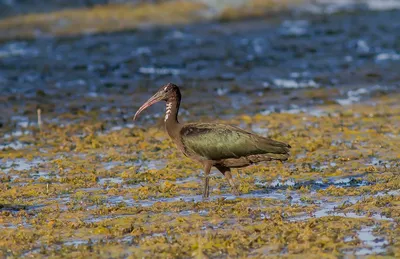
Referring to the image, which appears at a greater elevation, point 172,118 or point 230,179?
point 172,118

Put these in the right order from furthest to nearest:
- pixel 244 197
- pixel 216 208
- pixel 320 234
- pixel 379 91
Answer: pixel 379 91, pixel 244 197, pixel 216 208, pixel 320 234

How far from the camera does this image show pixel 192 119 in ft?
61.3

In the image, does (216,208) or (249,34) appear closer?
(216,208)

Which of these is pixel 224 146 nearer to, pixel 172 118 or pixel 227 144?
pixel 227 144

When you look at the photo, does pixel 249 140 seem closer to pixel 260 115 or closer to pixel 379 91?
pixel 260 115

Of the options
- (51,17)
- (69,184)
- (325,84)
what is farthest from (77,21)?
(69,184)

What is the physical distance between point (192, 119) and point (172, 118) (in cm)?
650

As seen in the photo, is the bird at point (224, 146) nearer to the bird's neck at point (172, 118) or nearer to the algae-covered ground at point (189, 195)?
the bird's neck at point (172, 118)

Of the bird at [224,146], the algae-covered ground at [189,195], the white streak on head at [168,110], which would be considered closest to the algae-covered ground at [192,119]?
the algae-covered ground at [189,195]

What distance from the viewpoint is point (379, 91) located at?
21.9 m

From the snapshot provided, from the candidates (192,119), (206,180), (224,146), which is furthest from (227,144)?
(192,119)

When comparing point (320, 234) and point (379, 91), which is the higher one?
point (320, 234)

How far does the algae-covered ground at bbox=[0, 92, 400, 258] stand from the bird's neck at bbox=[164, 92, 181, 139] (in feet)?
2.67

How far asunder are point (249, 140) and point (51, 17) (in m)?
24.2
